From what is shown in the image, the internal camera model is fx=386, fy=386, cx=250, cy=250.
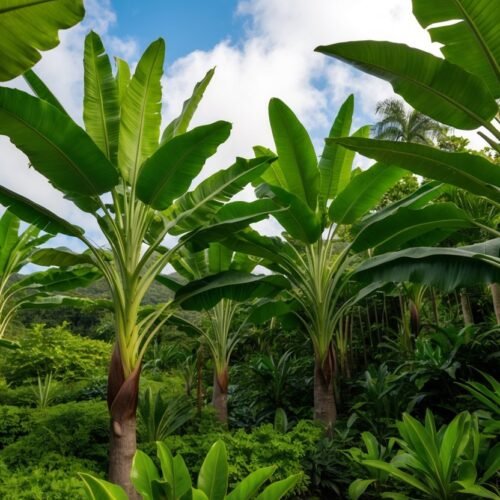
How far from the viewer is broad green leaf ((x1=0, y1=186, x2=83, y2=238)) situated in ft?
11.7

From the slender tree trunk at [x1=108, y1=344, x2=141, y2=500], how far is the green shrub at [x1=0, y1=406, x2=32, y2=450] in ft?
8.15

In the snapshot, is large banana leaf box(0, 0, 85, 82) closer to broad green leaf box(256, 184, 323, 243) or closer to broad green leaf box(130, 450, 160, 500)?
broad green leaf box(130, 450, 160, 500)

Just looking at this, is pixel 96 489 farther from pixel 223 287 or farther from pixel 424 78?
pixel 424 78

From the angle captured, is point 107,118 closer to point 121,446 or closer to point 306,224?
point 306,224

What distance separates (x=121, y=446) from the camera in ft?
9.96

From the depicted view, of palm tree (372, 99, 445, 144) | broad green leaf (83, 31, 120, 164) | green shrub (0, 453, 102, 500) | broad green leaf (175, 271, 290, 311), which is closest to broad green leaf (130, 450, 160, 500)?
green shrub (0, 453, 102, 500)

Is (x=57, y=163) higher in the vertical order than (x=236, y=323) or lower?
higher

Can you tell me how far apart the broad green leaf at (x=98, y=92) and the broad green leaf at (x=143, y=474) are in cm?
318

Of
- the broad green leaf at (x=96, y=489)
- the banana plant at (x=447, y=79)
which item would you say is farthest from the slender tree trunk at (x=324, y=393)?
the broad green leaf at (x=96, y=489)

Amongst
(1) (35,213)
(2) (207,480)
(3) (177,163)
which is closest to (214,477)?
(2) (207,480)

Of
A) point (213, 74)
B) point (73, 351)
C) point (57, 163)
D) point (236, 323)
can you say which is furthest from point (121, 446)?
point (73, 351)

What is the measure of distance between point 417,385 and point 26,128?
188 inches

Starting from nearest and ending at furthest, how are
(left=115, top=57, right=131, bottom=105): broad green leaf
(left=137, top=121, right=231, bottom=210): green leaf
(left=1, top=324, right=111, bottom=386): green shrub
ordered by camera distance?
(left=137, top=121, right=231, bottom=210): green leaf, (left=115, top=57, right=131, bottom=105): broad green leaf, (left=1, top=324, right=111, bottom=386): green shrub

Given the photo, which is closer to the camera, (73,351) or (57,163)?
(57,163)
